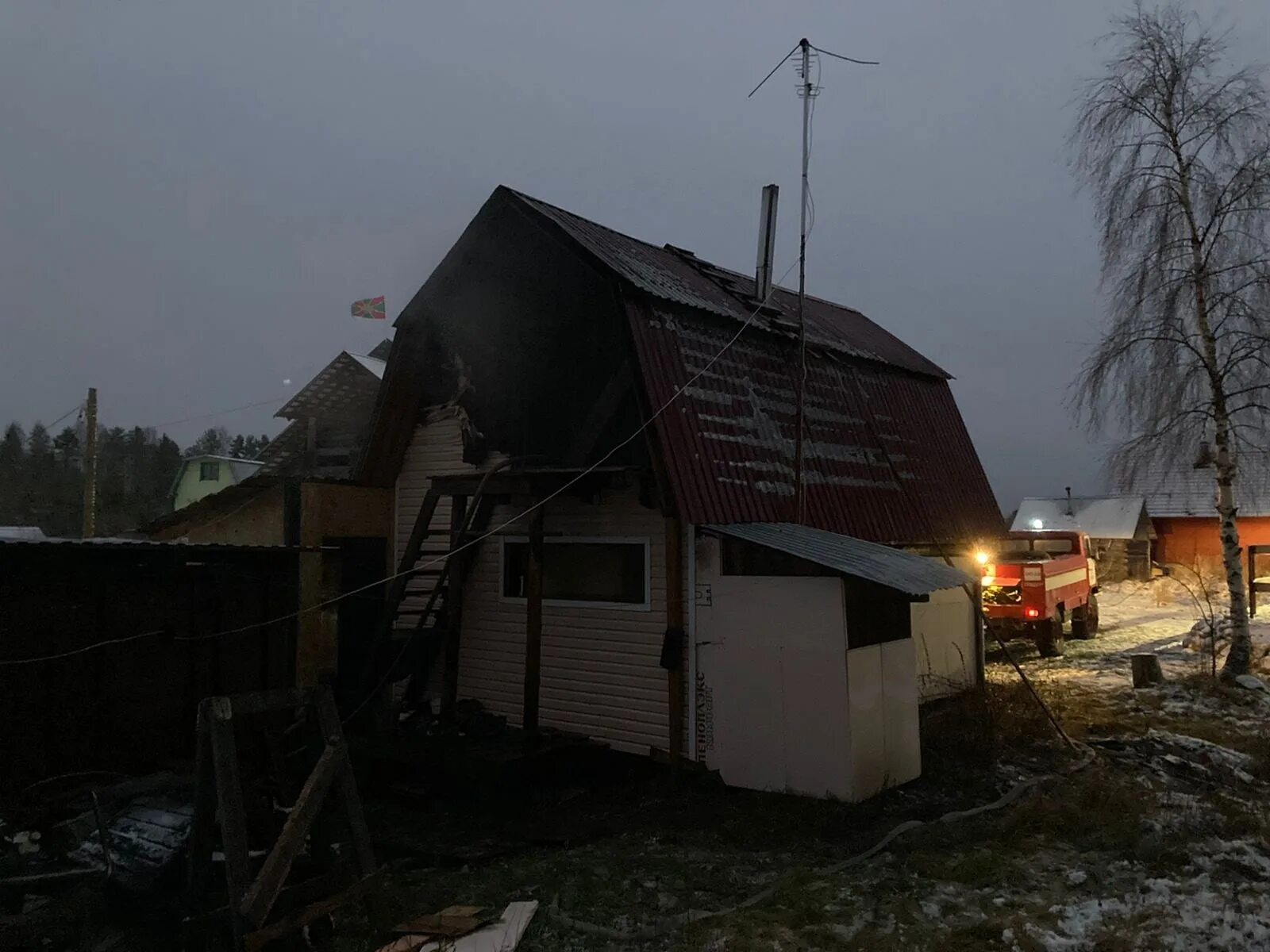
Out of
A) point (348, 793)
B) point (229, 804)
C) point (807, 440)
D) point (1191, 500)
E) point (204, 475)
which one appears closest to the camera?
point (229, 804)

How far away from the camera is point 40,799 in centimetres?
630

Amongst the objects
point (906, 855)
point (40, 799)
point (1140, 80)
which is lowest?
point (906, 855)

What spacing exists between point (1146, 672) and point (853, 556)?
25.7 ft

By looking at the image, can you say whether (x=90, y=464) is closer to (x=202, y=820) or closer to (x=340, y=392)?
(x=340, y=392)

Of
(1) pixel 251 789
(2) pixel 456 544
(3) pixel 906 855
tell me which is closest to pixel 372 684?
(2) pixel 456 544

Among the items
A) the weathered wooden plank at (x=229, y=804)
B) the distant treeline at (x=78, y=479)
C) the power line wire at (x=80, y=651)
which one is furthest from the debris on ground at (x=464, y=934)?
the distant treeline at (x=78, y=479)

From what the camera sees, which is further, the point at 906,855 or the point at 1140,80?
the point at 1140,80

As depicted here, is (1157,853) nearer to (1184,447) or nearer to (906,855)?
(906,855)

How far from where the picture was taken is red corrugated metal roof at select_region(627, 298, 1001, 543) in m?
9.38

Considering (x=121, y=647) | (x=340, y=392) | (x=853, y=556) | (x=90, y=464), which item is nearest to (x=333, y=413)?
(x=340, y=392)

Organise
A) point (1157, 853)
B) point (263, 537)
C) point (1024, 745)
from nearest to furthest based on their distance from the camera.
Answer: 1. point (1157, 853)
2. point (1024, 745)
3. point (263, 537)

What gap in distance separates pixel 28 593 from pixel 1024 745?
401 inches

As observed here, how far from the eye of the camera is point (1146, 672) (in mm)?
13148

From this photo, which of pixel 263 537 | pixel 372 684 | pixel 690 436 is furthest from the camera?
pixel 263 537
